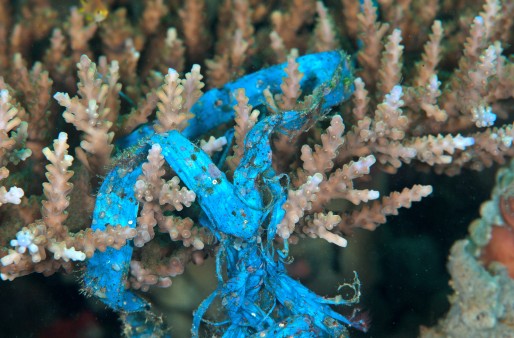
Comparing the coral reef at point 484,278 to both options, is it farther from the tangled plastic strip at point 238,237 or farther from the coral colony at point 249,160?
the tangled plastic strip at point 238,237

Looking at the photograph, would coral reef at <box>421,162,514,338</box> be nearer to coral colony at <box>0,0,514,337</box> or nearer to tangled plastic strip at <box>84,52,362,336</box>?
coral colony at <box>0,0,514,337</box>

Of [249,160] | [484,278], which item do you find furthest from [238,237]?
[484,278]

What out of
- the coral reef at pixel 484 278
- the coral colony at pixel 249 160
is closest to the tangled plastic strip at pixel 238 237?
the coral colony at pixel 249 160

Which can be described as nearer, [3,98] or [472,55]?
[3,98]

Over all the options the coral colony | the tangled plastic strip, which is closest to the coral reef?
the coral colony

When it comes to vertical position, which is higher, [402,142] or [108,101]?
[108,101]

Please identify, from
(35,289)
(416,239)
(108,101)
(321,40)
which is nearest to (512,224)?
(416,239)

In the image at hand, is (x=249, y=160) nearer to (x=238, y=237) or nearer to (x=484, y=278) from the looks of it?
(x=238, y=237)

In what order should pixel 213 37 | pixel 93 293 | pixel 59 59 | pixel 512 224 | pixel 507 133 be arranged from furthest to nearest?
pixel 213 37 → pixel 59 59 → pixel 507 133 → pixel 512 224 → pixel 93 293

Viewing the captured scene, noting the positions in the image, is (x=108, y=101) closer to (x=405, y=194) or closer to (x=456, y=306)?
(x=405, y=194)
